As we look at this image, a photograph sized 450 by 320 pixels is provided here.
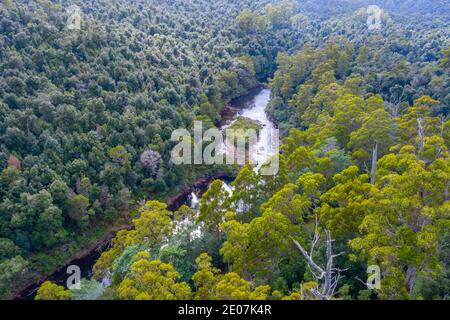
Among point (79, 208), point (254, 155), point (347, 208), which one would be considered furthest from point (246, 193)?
point (254, 155)

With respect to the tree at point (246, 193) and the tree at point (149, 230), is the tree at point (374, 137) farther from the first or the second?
the tree at point (149, 230)

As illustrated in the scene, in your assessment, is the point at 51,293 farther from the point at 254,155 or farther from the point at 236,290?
the point at 254,155

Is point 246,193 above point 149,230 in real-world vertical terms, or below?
above

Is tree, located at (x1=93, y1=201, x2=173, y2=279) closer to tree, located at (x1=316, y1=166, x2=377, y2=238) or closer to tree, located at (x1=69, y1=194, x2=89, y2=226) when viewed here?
tree, located at (x1=69, y1=194, x2=89, y2=226)

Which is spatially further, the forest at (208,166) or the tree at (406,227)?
the forest at (208,166)

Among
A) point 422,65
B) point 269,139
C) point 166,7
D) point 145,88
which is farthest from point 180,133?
point 166,7

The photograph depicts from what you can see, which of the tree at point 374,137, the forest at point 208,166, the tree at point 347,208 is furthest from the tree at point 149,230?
the tree at point 374,137
